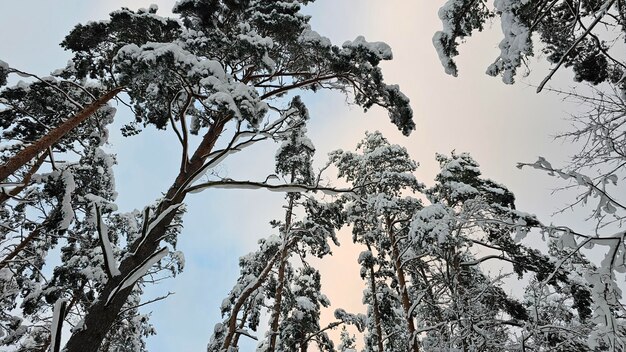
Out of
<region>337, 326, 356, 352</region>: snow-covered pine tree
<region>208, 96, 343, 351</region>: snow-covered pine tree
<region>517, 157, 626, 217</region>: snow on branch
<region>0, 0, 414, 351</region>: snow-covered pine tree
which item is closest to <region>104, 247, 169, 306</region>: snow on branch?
<region>0, 0, 414, 351</region>: snow-covered pine tree

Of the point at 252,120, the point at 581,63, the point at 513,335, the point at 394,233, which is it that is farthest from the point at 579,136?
the point at 394,233

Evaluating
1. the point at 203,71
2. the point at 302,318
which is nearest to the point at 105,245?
the point at 203,71

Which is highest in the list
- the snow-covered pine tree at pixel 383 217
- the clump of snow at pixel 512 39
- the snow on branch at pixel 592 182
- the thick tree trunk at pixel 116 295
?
the snow-covered pine tree at pixel 383 217

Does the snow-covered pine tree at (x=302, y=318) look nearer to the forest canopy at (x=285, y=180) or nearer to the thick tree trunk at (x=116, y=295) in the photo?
the forest canopy at (x=285, y=180)

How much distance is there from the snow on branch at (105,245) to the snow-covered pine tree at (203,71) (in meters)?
0.13

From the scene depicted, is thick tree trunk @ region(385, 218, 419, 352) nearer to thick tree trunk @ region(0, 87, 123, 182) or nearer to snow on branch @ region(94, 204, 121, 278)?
snow on branch @ region(94, 204, 121, 278)

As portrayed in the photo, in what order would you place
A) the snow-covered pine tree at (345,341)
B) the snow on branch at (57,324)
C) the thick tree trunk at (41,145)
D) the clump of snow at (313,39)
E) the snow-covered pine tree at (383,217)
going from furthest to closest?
the snow-covered pine tree at (345,341) → the snow-covered pine tree at (383,217) → the thick tree trunk at (41,145) → the clump of snow at (313,39) → the snow on branch at (57,324)

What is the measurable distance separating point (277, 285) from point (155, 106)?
836cm

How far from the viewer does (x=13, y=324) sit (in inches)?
469

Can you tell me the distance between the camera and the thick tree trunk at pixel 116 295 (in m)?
3.17

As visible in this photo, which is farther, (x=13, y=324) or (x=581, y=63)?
(x=13, y=324)

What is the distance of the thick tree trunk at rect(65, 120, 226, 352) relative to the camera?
3166 mm

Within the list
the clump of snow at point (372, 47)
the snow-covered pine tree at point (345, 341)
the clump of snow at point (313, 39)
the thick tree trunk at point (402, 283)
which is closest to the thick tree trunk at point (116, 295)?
the clump of snow at point (313, 39)

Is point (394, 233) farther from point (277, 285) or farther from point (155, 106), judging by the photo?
point (155, 106)
